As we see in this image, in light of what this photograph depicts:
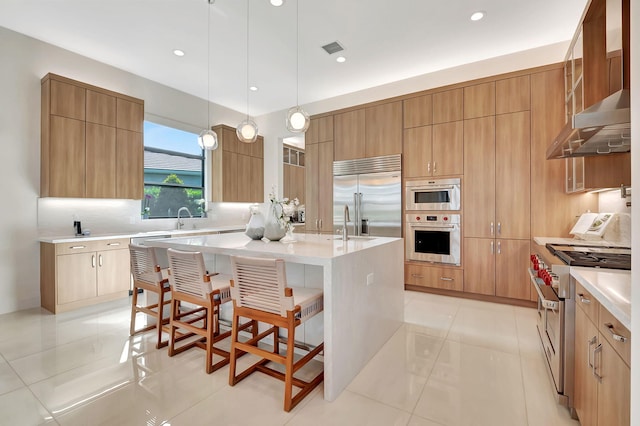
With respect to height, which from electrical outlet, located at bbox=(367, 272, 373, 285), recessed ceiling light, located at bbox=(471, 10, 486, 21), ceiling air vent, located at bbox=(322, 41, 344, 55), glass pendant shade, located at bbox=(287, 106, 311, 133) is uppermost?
ceiling air vent, located at bbox=(322, 41, 344, 55)

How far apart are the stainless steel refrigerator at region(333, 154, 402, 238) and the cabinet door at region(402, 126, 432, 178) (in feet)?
0.45

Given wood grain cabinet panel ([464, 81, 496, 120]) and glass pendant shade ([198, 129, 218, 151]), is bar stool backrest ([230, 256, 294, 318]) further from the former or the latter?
wood grain cabinet panel ([464, 81, 496, 120])

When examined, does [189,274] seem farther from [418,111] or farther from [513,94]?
[513,94]

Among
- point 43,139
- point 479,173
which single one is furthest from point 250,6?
point 479,173

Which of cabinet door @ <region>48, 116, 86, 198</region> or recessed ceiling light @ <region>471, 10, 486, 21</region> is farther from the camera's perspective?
cabinet door @ <region>48, 116, 86, 198</region>

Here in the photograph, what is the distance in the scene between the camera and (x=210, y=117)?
19.3 feet

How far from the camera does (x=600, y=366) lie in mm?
1229

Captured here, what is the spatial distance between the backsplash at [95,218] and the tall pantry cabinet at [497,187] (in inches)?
191

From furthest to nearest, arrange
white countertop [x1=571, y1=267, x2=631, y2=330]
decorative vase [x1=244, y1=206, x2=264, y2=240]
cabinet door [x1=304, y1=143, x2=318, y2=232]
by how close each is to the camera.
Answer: cabinet door [x1=304, y1=143, x2=318, y2=232] → decorative vase [x1=244, y1=206, x2=264, y2=240] → white countertop [x1=571, y1=267, x2=631, y2=330]

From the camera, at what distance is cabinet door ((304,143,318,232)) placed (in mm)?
5352

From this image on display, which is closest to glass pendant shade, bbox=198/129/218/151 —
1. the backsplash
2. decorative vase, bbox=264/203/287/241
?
decorative vase, bbox=264/203/287/241

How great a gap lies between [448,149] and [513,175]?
88 cm

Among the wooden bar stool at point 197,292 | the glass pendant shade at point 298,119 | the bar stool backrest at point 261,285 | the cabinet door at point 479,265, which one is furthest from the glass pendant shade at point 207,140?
the cabinet door at point 479,265

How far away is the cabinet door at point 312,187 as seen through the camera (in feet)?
17.6
